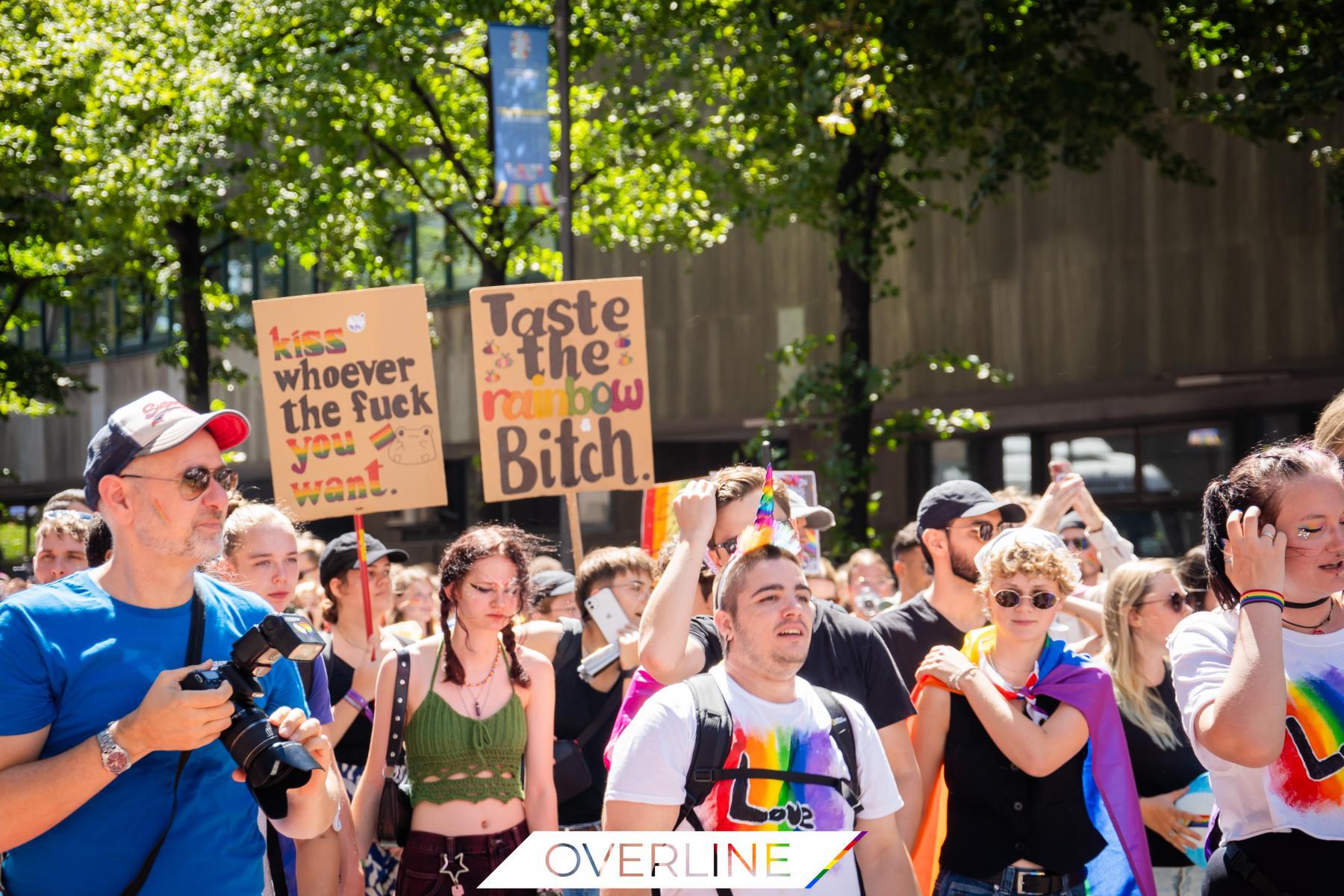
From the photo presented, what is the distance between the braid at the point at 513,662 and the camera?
5.27 m

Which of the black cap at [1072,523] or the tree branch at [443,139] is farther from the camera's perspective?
the tree branch at [443,139]

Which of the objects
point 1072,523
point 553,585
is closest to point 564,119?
point 1072,523

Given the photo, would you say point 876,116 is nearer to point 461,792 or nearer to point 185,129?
point 185,129

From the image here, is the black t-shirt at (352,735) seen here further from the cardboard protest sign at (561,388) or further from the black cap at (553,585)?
the cardboard protest sign at (561,388)

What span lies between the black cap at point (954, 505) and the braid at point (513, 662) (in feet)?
5.05

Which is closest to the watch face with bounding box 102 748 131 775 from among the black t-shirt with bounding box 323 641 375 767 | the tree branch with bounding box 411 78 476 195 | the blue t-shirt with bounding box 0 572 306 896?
the blue t-shirt with bounding box 0 572 306 896

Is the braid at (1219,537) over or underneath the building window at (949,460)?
over

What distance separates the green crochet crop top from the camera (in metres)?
5.04

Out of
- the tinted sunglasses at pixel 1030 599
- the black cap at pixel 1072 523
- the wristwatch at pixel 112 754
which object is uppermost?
the wristwatch at pixel 112 754

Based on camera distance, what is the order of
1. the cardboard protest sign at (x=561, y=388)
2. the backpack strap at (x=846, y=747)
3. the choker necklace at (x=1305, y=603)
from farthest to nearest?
the cardboard protest sign at (x=561, y=388)
the backpack strap at (x=846, y=747)
the choker necklace at (x=1305, y=603)

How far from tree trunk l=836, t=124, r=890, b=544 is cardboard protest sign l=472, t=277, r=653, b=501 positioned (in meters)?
6.81

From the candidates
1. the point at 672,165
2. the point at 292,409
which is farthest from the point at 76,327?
the point at 292,409

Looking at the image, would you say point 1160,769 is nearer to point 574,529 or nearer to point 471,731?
point 471,731

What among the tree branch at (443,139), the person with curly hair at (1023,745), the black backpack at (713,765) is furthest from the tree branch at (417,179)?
the black backpack at (713,765)
